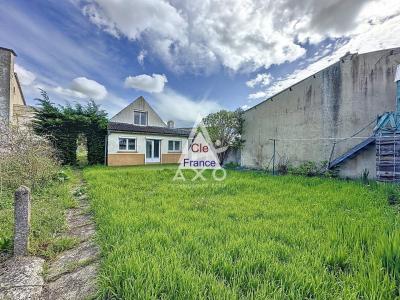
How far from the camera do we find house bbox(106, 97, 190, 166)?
15.4 metres

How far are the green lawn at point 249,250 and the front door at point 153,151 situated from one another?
13.0 meters

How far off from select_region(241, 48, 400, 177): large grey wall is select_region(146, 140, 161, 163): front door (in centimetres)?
959

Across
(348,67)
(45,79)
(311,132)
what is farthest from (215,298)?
(45,79)

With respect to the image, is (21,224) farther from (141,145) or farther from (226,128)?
(141,145)

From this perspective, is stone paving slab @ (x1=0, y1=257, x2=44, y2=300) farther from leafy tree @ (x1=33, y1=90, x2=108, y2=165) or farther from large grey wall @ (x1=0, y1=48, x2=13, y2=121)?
large grey wall @ (x1=0, y1=48, x2=13, y2=121)

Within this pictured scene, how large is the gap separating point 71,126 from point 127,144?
162 inches

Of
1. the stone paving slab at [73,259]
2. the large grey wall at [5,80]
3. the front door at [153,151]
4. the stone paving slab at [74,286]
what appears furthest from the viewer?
the front door at [153,151]

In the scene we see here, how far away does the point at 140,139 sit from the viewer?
55.2 ft

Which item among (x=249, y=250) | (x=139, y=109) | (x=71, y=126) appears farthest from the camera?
(x=139, y=109)

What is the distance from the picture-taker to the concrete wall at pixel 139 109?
1945 cm

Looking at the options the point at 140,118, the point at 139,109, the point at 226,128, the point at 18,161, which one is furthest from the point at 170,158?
the point at 18,161

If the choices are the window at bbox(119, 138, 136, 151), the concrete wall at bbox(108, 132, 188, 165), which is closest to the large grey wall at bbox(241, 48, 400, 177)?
the concrete wall at bbox(108, 132, 188, 165)

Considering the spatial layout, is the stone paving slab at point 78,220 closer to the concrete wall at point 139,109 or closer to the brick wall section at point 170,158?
the brick wall section at point 170,158

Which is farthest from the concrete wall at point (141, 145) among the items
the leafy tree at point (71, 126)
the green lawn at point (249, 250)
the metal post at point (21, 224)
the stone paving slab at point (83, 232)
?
the metal post at point (21, 224)
